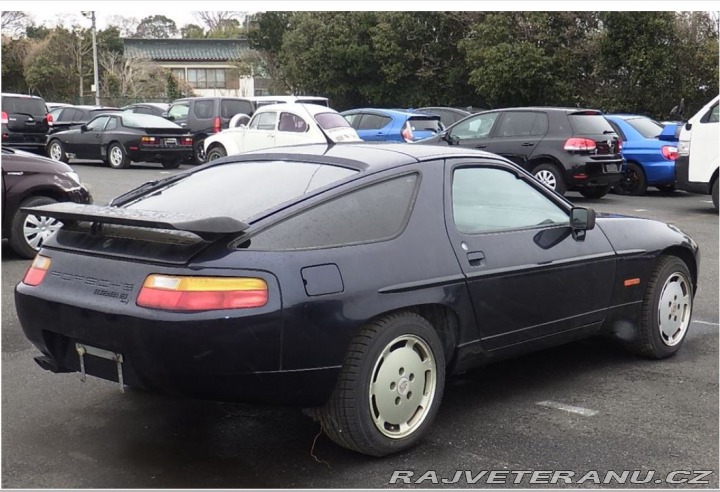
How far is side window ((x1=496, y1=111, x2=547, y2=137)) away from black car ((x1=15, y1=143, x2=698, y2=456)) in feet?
32.2

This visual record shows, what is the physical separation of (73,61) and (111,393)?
52.2 m

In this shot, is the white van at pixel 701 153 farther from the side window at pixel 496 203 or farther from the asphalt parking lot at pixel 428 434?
the side window at pixel 496 203

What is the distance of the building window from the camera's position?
6831cm

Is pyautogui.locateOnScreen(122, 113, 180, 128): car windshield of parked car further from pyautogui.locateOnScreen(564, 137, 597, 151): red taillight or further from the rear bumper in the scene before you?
the rear bumper

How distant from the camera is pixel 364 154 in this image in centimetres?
458

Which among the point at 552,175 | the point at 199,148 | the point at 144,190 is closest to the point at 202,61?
the point at 199,148

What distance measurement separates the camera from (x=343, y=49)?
1405 inches

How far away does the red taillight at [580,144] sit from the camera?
554 inches

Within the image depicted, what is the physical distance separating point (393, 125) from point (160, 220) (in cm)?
1505

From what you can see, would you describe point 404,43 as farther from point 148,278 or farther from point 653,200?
point 148,278

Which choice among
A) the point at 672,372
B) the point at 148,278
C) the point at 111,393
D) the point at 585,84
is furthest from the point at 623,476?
the point at 585,84

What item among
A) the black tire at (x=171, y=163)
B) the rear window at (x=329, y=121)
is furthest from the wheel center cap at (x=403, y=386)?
the black tire at (x=171, y=163)

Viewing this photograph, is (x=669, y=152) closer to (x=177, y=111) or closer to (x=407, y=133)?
(x=407, y=133)

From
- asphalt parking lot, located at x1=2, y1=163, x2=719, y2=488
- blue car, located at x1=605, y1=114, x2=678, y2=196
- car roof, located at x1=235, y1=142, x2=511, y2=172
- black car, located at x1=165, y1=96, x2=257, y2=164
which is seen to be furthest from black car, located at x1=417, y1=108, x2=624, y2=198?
car roof, located at x1=235, y1=142, x2=511, y2=172
